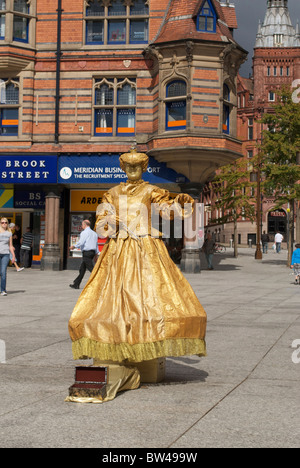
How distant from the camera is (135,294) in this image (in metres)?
5.38

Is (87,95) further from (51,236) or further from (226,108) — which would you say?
(51,236)

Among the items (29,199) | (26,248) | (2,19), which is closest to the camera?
(2,19)

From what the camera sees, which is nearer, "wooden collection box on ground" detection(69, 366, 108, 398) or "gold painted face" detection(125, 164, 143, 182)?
"wooden collection box on ground" detection(69, 366, 108, 398)

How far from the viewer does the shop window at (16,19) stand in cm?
2278

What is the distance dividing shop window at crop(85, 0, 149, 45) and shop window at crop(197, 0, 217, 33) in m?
1.97

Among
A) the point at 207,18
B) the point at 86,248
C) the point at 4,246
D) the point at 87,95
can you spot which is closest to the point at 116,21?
the point at 87,95

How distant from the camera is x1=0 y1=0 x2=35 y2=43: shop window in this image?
74.7 feet

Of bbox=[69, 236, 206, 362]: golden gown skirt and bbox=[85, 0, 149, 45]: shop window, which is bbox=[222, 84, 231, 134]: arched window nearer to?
bbox=[85, 0, 149, 45]: shop window

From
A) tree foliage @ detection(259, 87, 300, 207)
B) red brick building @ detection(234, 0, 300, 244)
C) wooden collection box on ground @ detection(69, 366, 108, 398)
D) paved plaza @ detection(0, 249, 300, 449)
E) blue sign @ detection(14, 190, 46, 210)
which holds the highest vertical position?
red brick building @ detection(234, 0, 300, 244)

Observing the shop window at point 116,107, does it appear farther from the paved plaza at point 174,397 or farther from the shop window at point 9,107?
the paved plaza at point 174,397

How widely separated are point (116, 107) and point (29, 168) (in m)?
3.74

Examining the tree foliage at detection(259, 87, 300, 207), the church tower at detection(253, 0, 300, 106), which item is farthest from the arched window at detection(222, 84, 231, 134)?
the church tower at detection(253, 0, 300, 106)

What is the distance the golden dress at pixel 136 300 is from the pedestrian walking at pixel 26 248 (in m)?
18.4
